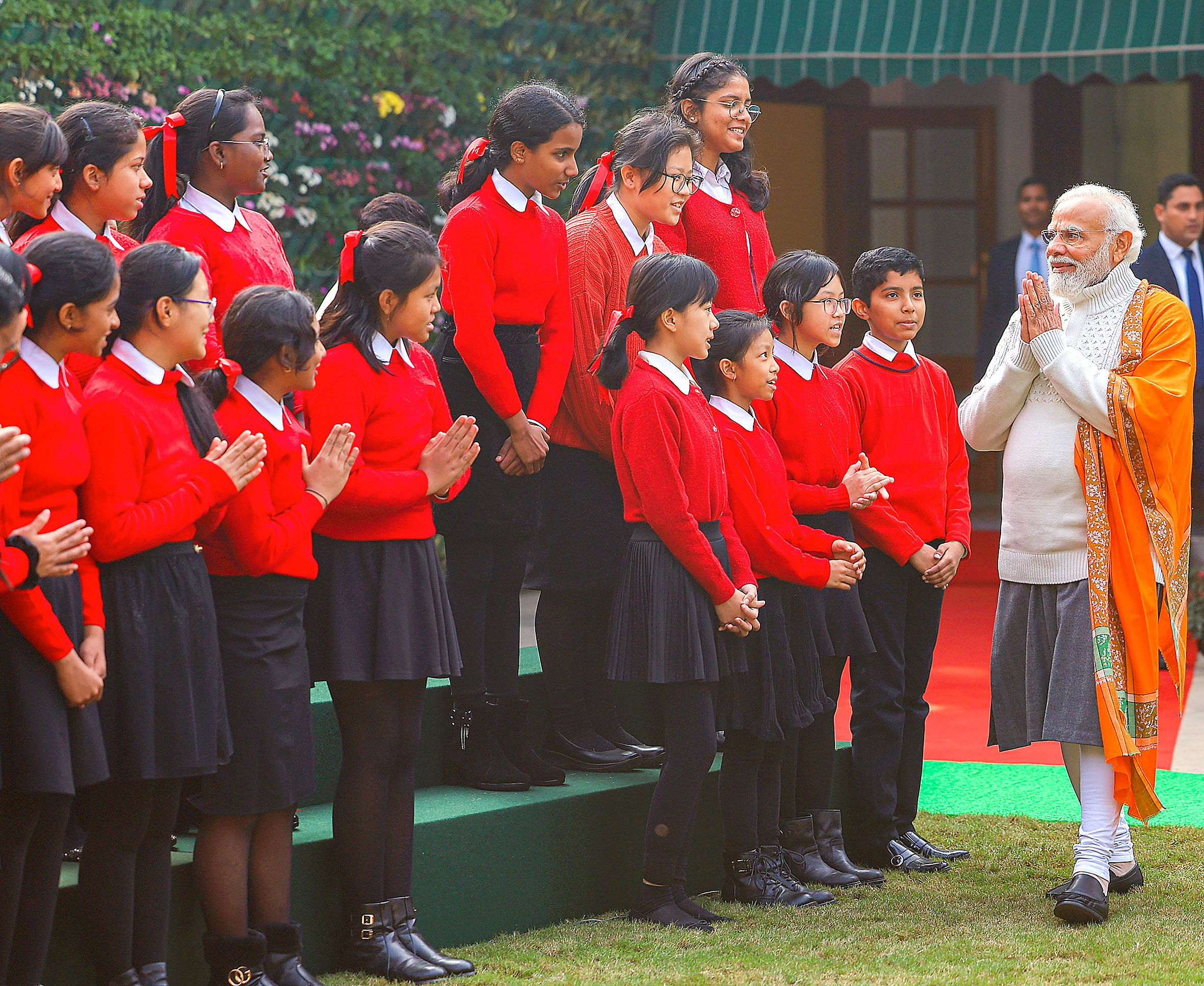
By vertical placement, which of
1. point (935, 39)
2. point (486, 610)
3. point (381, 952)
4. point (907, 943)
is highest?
point (935, 39)

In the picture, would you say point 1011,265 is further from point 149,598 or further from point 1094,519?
point 149,598

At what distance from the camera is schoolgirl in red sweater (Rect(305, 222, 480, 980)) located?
317cm

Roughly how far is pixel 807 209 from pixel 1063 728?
7.18 metres

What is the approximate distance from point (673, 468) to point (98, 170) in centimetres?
129

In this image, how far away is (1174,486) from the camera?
12.9 ft

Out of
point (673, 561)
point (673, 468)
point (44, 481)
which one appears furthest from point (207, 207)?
point (673, 561)

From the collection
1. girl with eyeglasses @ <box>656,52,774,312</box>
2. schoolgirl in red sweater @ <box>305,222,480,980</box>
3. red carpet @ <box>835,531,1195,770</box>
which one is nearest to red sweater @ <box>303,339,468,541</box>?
schoolgirl in red sweater @ <box>305,222,480,980</box>

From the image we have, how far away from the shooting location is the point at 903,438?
4168 millimetres

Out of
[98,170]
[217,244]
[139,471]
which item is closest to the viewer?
[139,471]

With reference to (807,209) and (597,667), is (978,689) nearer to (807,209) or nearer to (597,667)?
(597,667)

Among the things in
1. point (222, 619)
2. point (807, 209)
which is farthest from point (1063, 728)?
point (807, 209)

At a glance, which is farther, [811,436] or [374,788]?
[811,436]

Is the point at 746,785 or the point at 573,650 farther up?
the point at 573,650

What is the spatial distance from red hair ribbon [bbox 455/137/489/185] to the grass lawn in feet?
5.68
